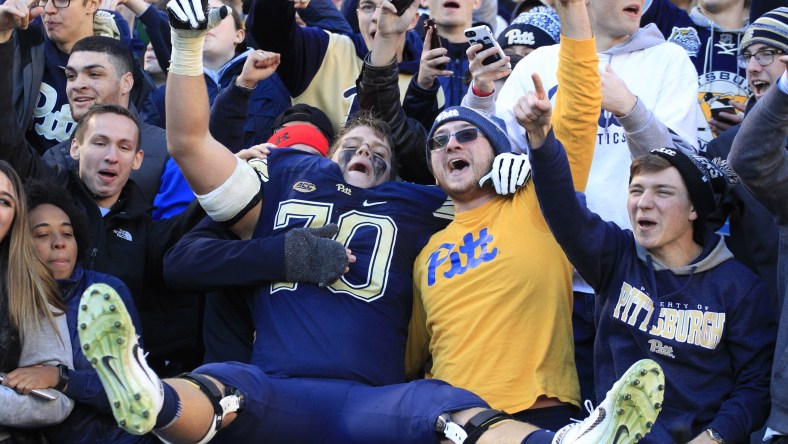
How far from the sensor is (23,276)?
17.0ft

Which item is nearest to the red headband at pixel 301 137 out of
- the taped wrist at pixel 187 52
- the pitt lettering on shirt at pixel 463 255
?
the taped wrist at pixel 187 52

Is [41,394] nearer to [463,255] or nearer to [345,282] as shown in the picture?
[345,282]

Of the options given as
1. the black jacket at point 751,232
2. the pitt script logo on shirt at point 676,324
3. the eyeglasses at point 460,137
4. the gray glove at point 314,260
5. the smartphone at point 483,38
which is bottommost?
the pitt script logo on shirt at point 676,324

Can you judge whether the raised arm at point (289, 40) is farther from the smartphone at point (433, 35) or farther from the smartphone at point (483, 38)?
the smartphone at point (483, 38)

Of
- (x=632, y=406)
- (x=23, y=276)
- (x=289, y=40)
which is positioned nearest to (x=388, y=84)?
(x=289, y=40)

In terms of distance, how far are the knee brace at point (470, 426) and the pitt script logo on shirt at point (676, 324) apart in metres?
0.67

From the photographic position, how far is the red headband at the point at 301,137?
6141 mm

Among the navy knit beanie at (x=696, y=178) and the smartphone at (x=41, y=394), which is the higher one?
the navy knit beanie at (x=696, y=178)

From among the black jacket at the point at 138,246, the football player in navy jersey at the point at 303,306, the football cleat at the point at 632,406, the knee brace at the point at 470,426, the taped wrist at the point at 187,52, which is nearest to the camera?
the football cleat at the point at 632,406

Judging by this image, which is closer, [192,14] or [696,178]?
[192,14]

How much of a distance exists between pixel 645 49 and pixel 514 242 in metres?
1.28

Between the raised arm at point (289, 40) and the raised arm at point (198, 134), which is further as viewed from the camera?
the raised arm at point (289, 40)

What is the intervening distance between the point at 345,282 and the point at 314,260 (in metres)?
0.16

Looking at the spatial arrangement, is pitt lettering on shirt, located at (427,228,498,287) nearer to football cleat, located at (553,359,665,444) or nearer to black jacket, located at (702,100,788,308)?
black jacket, located at (702,100,788,308)
